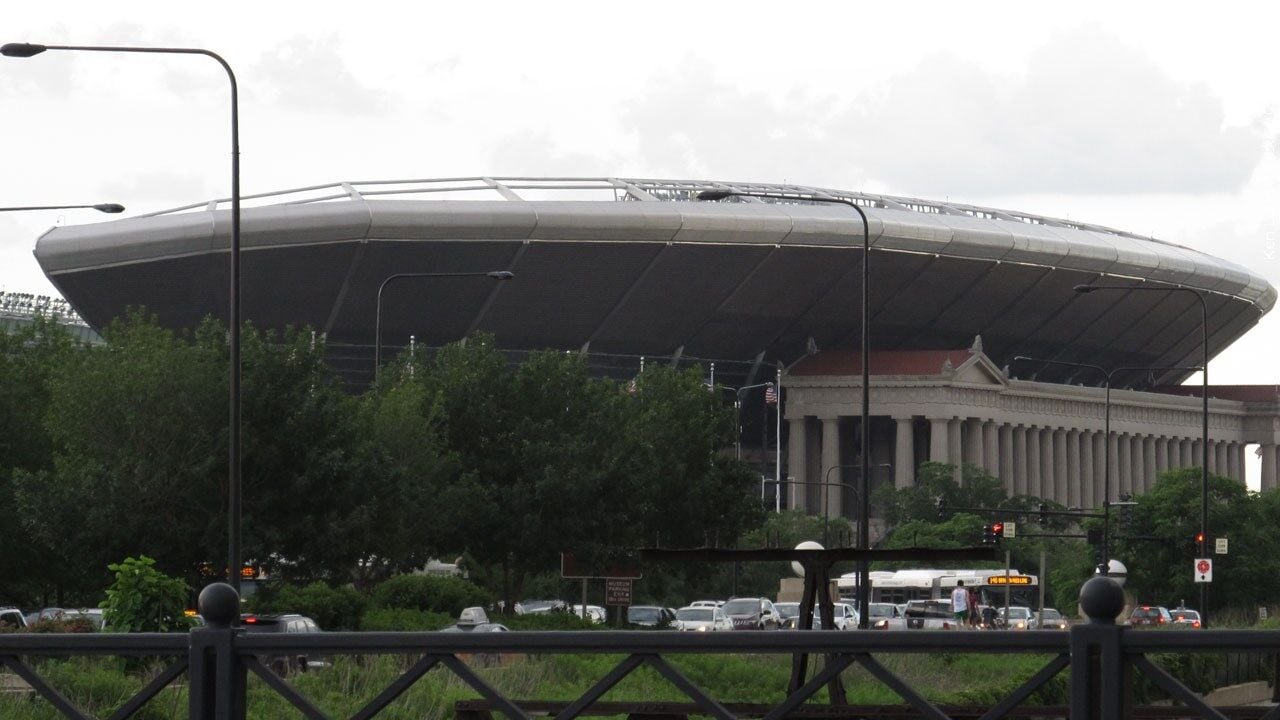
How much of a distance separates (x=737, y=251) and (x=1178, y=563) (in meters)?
38.5

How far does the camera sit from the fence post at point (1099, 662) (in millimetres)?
7133

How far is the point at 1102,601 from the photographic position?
23.4ft

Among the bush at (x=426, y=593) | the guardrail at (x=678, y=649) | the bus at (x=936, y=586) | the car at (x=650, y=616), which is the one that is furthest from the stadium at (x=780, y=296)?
the guardrail at (x=678, y=649)

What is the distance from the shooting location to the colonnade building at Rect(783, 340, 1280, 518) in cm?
13100

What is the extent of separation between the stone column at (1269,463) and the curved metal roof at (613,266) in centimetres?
3450

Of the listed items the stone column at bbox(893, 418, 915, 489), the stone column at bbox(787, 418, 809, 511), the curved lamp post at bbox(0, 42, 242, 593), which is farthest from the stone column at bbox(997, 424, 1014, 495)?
the curved lamp post at bbox(0, 42, 242, 593)

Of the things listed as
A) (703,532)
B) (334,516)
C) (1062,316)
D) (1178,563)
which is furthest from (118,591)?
(1062,316)

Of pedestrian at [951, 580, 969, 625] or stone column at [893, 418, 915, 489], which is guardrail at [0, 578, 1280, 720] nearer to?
pedestrian at [951, 580, 969, 625]

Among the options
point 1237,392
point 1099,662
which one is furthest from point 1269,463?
point 1099,662

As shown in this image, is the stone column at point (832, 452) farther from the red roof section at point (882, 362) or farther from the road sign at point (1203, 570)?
the road sign at point (1203, 570)

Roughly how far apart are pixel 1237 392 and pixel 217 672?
546 feet

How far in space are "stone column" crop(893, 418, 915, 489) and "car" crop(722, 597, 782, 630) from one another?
66.2m

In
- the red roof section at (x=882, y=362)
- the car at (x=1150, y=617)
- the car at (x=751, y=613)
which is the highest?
the red roof section at (x=882, y=362)

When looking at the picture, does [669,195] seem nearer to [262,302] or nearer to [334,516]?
[262,302]
